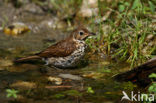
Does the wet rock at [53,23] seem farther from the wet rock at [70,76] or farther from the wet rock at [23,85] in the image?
the wet rock at [23,85]

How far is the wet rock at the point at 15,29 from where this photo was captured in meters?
8.63

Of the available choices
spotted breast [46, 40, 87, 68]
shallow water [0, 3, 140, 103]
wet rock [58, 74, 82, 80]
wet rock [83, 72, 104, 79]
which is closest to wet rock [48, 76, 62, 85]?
shallow water [0, 3, 140, 103]

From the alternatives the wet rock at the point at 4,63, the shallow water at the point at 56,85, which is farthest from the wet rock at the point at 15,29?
the wet rock at the point at 4,63

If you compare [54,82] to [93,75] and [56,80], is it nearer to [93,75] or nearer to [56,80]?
[56,80]

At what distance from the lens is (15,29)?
341 inches

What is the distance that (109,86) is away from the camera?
15.5 feet

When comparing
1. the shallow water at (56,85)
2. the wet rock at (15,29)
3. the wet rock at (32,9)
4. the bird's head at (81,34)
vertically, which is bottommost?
the shallow water at (56,85)

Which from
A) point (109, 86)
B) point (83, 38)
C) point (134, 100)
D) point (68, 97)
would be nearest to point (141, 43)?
point (83, 38)

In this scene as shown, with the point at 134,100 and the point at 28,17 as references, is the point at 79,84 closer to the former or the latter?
the point at 134,100

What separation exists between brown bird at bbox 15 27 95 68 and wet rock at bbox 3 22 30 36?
9.00 ft

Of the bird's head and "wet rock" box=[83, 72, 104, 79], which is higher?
the bird's head

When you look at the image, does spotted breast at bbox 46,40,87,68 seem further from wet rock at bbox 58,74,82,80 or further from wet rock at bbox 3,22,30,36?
wet rock at bbox 3,22,30,36

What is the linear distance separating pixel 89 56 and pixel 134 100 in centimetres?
259

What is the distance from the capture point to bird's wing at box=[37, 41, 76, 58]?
5.86 m
